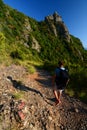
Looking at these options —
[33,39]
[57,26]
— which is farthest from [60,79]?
[57,26]

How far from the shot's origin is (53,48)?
66.9 metres

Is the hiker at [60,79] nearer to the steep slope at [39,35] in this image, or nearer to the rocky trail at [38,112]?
the rocky trail at [38,112]

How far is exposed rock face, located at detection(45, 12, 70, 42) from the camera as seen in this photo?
79188 mm

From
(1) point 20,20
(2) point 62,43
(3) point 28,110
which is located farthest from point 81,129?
(2) point 62,43

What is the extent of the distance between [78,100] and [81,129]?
2958 millimetres

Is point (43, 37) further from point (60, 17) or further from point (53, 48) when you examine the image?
point (60, 17)

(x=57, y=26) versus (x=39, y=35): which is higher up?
(x=57, y=26)

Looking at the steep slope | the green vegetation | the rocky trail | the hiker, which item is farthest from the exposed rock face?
the rocky trail

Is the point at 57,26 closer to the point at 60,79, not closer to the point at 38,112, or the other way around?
the point at 60,79

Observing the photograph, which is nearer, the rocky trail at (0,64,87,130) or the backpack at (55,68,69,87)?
the rocky trail at (0,64,87,130)

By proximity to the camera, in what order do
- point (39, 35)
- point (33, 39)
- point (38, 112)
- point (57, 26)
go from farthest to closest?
1. point (57, 26)
2. point (39, 35)
3. point (33, 39)
4. point (38, 112)

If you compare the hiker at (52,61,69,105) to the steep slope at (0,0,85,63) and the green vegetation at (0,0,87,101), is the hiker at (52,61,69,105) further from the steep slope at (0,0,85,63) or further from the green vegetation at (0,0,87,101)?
the steep slope at (0,0,85,63)

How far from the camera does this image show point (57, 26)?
271 ft

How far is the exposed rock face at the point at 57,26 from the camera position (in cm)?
7919
